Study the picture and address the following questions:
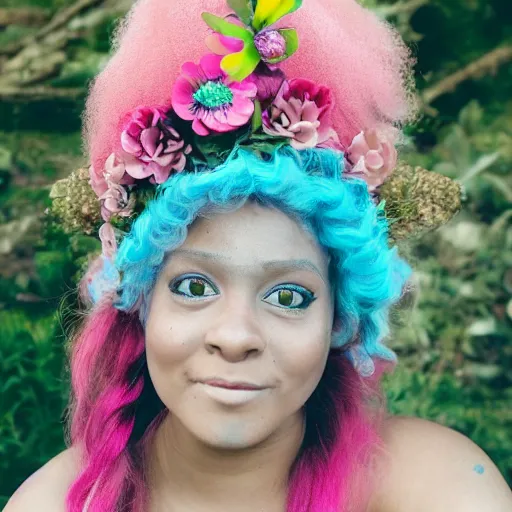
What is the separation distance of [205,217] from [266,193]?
10 cm

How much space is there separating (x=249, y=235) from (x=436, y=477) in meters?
0.51

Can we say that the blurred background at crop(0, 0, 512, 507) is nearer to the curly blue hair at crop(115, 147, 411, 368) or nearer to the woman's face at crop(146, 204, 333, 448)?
the curly blue hair at crop(115, 147, 411, 368)

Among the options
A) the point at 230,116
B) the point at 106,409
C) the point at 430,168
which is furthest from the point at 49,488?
the point at 430,168

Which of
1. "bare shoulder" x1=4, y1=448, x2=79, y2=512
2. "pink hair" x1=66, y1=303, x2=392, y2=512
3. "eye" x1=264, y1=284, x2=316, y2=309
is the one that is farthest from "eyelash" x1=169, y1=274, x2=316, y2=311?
"bare shoulder" x1=4, y1=448, x2=79, y2=512

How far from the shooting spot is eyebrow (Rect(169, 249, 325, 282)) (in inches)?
55.9

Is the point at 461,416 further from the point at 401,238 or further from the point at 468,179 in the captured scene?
the point at 401,238

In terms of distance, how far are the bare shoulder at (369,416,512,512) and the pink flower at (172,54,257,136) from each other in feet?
2.05

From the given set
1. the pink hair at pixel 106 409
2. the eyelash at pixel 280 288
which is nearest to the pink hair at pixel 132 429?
the pink hair at pixel 106 409

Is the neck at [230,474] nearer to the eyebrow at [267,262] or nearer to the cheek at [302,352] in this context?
the cheek at [302,352]

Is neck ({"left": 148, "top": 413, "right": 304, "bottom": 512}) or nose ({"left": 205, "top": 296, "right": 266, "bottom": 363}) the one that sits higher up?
nose ({"left": 205, "top": 296, "right": 266, "bottom": 363})

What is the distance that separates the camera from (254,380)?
141 centimetres

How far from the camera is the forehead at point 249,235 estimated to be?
1.42 metres

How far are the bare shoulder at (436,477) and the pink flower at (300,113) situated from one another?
1.81 feet

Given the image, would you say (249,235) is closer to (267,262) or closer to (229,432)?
(267,262)
